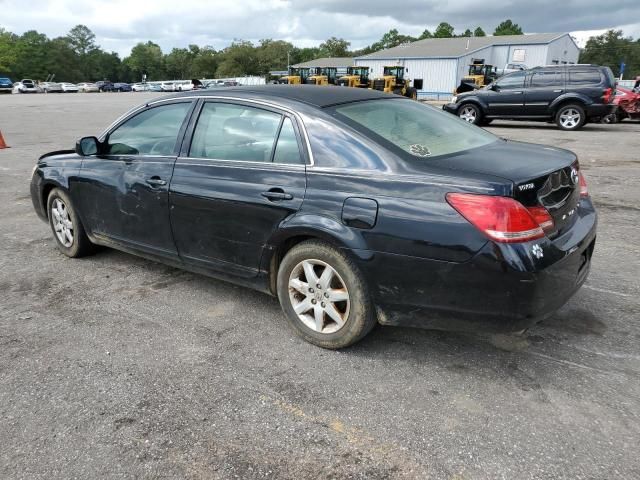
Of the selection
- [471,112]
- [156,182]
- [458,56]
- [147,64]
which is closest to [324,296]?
[156,182]

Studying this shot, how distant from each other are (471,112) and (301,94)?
46.7 ft

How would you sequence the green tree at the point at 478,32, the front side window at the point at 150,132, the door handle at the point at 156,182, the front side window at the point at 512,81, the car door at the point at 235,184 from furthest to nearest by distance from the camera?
the green tree at the point at 478,32, the front side window at the point at 512,81, the front side window at the point at 150,132, the door handle at the point at 156,182, the car door at the point at 235,184

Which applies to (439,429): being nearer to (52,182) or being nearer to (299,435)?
(299,435)

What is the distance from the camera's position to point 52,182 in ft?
15.9

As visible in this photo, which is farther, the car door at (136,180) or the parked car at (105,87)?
the parked car at (105,87)

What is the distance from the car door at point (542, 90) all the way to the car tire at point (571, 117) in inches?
14.5

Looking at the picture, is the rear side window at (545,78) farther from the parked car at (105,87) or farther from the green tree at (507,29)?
the green tree at (507,29)

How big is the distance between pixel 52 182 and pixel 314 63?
80.5m

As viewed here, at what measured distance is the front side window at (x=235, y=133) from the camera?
3.42m

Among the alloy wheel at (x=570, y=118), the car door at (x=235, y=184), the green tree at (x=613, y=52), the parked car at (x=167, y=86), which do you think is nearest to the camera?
the car door at (x=235, y=184)

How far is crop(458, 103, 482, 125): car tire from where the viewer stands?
53.7 ft

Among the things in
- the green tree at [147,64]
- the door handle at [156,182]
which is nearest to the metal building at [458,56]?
the door handle at [156,182]

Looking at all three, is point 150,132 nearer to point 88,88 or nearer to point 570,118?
point 570,118

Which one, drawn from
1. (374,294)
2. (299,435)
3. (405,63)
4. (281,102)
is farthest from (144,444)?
(405,63)
